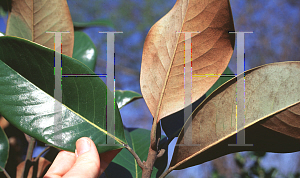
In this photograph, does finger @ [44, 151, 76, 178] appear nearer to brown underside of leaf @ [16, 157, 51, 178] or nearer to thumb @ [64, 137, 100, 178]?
thumb @ [64, 137, 100, 178]

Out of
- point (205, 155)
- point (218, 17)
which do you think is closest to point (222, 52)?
point (218, 17)

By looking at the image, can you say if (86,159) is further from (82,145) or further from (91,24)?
(91,24)

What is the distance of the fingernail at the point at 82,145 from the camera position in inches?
17.8

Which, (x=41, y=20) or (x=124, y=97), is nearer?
(x=41, y=20)

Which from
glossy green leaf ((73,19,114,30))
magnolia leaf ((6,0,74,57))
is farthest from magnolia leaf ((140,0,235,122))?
glossy green leaf ((73,19,114,30))

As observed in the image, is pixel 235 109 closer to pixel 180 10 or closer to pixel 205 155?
pixel 205 155

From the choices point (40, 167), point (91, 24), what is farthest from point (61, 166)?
point (91, 24)

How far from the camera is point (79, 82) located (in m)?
0.46

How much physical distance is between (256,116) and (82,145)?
0.34m

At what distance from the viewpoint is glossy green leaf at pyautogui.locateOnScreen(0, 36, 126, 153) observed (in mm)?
442

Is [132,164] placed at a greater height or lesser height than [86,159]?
lesser

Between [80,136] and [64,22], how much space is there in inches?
12.3

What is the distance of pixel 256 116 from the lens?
40 cm

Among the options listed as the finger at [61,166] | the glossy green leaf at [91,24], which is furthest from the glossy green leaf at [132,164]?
the glossy green leaf at [91,24]
